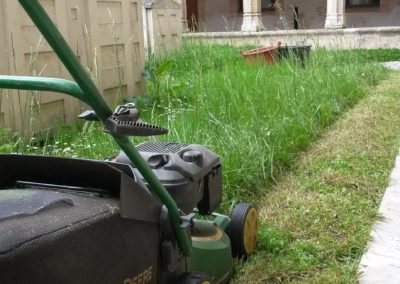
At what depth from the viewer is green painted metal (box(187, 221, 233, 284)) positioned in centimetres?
262

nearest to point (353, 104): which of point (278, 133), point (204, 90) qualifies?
point (204, 90)

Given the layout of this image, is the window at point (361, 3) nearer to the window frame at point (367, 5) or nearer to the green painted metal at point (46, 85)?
the window frame at point (367, 5)

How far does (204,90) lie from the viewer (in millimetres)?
6078

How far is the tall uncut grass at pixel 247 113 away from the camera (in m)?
4.36

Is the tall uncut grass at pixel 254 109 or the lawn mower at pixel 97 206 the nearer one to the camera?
the lawn mower at pixel 97 206

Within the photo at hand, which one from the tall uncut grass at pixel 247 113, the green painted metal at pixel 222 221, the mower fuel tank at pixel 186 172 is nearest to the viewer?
the mower fuel tank at pixel 186 172

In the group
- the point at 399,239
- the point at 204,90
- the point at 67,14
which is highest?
the point at 67,14

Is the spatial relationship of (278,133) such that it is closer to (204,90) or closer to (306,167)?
(306,167)

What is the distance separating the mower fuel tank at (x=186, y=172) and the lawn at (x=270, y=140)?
0.55 meters

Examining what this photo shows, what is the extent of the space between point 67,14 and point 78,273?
5.29 metres

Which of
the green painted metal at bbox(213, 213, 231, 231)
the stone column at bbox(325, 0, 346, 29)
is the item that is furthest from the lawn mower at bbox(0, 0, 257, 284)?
the stone column at bbox(325, 0, 346, 29)

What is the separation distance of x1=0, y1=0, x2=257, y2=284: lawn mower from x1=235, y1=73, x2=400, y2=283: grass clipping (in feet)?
2.10

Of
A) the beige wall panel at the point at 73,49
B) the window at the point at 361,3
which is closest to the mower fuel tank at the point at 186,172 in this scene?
the beige wall panel at the point at 73,49

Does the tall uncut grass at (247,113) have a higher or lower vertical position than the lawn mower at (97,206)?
lower
